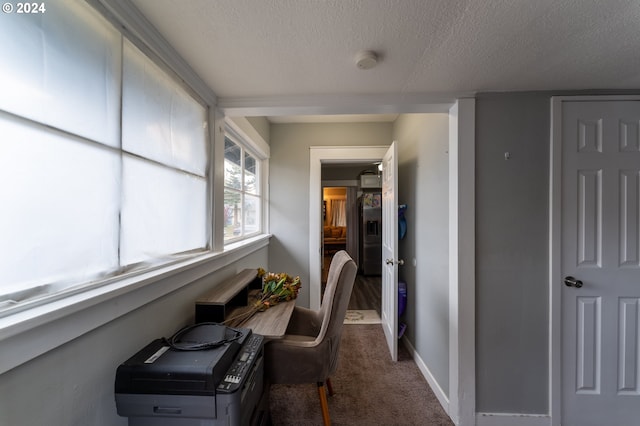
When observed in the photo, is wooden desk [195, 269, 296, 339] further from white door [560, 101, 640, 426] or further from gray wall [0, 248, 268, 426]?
white door [560, 101, 640, 426]

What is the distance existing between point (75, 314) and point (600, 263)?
2.65 metres

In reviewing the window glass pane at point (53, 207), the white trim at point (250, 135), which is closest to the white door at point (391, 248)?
the white trim at point (250, 135)

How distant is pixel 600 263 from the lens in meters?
1.43

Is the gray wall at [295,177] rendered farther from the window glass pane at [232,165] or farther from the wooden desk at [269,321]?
the wooden desk at [269,321]

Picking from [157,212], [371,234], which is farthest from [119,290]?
[371,234]

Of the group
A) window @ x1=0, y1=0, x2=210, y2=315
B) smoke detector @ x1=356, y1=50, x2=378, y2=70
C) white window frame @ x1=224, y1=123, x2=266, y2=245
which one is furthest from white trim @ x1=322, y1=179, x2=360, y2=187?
window @ x1=0, y1=0, x2=210, y2=315

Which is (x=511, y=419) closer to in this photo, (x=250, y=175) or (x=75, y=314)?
(x=75, y=314)

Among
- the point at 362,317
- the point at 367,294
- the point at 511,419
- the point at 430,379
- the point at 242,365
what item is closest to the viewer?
the point at 242,365

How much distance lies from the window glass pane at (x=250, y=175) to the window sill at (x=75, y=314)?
1.50 meters

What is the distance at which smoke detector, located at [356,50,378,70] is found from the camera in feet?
3.76

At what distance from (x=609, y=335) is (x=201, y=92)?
3041 millimetres

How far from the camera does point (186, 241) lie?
4.28 ft

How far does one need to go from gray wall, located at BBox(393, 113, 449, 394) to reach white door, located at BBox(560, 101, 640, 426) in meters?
0.69

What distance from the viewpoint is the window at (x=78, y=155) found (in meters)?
0.60
